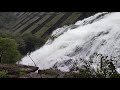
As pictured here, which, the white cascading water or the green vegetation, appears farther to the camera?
the green vegetation

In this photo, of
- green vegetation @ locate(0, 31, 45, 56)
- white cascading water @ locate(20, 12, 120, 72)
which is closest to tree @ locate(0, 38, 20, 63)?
white cascading water @ locate(20, 12, 120, 72)

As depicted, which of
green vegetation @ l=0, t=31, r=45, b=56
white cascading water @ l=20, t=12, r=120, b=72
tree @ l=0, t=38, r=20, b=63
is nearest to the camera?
tree @ l=0, t=38, r=20, b=63

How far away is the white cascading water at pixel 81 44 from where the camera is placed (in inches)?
317

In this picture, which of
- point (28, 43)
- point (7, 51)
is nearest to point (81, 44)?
point (7, 51)

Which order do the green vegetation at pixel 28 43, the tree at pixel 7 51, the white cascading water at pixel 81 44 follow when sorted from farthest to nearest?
1. the green vegetation at pixel 28 43
2. the white cascading water at pixel 81 44
3. the tree at pixel 7 51

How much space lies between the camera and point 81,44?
8.98 m

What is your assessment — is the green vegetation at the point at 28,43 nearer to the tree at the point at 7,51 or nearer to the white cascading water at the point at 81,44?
the white cascading water at the point at 81,44

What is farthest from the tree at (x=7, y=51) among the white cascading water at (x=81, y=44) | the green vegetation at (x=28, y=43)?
the green vegetation at (x=28, y=43)

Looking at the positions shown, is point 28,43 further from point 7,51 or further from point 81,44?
point 7,51

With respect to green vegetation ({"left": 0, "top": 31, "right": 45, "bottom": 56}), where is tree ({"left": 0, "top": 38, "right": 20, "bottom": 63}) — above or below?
below

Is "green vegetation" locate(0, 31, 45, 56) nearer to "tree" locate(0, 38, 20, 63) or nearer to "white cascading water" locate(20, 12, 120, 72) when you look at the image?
"white cascading water" locate(20, 12, 120, 72)

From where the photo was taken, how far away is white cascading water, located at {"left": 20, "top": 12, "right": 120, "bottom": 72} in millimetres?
8047
